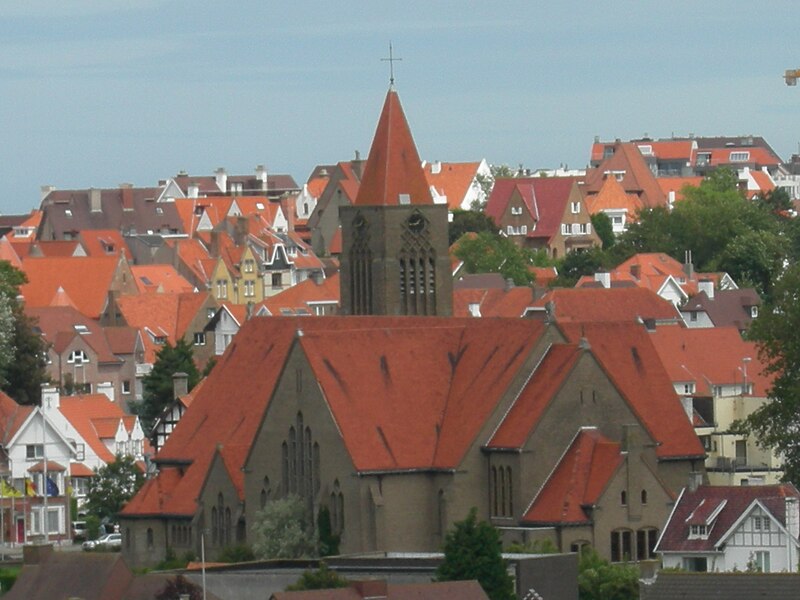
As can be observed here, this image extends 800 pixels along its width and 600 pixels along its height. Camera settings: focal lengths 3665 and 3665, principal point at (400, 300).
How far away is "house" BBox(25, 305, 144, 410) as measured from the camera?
148250mm

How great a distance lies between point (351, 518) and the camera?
90562 mm

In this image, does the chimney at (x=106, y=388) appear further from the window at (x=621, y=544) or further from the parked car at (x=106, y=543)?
the window at (x=621, y=544)

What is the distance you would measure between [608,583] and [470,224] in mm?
114584

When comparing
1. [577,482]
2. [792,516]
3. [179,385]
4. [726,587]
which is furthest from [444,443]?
[179,385]

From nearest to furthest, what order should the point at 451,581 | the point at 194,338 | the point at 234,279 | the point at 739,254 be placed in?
the point at 451,581, the point at 194,338, the point at 739,254, the point at 234,279

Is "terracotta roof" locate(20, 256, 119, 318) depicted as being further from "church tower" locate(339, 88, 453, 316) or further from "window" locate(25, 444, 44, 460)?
"church tower" locate(339, 88, 453, 316)

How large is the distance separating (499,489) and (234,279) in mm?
99161

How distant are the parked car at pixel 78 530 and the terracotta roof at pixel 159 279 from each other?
61890 millimetres

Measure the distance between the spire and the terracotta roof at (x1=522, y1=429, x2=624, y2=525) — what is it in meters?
12.5

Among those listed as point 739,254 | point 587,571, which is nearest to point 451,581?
point 587,571

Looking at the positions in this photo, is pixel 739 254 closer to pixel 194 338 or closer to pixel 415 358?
pixel 194 338

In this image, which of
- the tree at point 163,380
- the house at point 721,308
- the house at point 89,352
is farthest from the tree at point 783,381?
the house at point 89,352

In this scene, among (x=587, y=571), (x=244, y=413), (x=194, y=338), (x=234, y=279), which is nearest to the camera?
(x=587, y=571)

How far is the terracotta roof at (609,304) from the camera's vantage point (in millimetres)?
137125
